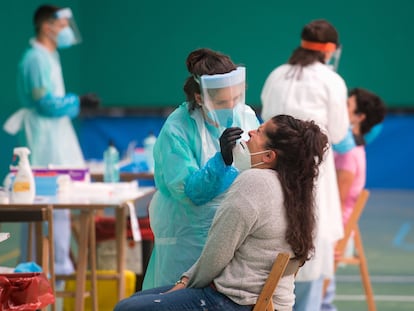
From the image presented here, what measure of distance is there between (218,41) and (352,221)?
8228 mm

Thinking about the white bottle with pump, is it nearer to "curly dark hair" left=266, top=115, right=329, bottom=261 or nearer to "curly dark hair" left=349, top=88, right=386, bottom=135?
"curly dark hair" left=266, top=115, right=329, bottom=261

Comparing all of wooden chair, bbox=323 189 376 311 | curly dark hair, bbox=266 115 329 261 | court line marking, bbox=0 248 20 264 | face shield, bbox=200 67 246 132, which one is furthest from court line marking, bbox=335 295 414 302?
curly dark hair, bbox=266 115 329 261

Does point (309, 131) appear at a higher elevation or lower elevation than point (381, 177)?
higher

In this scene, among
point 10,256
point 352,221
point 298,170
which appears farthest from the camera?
point 10,256

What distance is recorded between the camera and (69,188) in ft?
18.4

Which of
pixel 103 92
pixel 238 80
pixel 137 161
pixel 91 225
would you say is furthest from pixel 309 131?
pixel 103 92

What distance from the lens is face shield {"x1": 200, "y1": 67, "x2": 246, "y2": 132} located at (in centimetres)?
400

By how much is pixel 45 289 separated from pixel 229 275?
2.56 ft

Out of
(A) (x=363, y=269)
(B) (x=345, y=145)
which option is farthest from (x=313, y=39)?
(A) (x=363, y=269)

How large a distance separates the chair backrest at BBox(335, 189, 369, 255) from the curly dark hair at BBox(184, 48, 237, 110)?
75.2 inches

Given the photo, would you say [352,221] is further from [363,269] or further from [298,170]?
[298,170]

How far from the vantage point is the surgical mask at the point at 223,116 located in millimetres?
4055

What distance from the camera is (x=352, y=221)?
5910 millimetres

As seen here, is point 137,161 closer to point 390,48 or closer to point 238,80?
point 238,80
